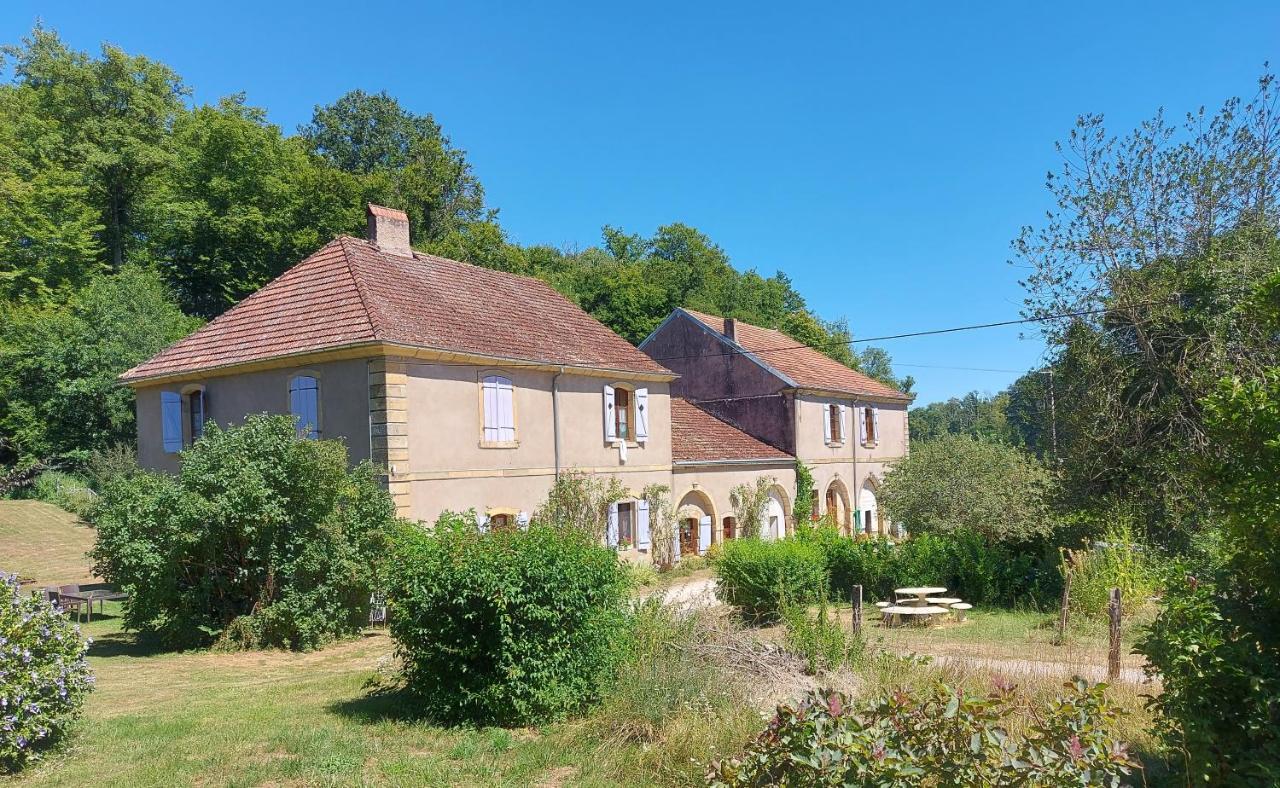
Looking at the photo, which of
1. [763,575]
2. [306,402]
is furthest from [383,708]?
[306,402]

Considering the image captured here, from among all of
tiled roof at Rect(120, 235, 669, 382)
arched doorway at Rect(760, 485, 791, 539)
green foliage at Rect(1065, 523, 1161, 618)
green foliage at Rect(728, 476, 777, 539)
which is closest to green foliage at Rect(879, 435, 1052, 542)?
green foliage at Rect(1065, 523, 1161, 618)

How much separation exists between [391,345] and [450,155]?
3178 cm

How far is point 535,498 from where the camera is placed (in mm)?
19312

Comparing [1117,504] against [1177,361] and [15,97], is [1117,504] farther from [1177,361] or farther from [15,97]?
[15,97]

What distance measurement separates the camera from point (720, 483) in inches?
1037

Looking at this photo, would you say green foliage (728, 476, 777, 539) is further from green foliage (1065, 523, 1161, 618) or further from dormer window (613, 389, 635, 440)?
green foliage (1065, 523, 1161, 618)

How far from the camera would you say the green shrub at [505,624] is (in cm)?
768

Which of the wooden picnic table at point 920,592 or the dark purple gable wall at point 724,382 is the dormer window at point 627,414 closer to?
the dark purple gable wall at point 724,382

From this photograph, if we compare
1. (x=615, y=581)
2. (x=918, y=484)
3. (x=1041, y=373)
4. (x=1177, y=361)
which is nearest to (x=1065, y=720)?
(x=615, y=581)

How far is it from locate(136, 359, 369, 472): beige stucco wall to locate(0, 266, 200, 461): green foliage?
12.1 meters

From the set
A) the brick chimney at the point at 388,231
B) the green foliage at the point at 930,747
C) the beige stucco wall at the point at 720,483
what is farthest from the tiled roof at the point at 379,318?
the green foliage at the point at 930,747

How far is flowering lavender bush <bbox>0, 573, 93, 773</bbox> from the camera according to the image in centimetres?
663

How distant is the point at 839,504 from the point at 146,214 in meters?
31.2

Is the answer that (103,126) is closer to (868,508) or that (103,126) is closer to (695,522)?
(695,522)
